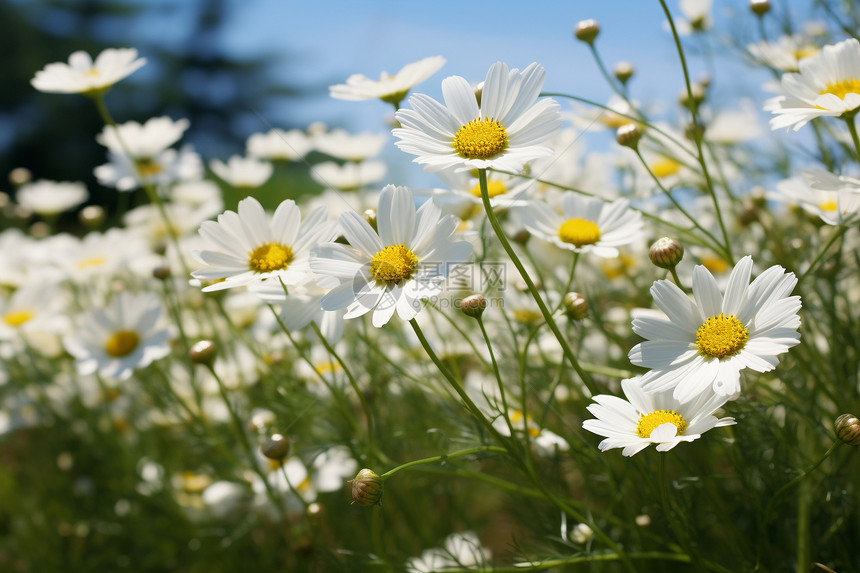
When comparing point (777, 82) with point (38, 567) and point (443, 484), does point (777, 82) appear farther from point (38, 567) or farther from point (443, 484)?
point (38, 567)

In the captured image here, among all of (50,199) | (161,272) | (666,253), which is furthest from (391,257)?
(50,199)

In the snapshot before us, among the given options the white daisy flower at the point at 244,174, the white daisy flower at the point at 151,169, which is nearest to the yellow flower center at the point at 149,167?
the white daisy flower at the point at 151,169

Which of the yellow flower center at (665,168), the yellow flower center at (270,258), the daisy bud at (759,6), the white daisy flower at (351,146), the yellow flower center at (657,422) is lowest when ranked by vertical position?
the white daisy flower at (351,146)

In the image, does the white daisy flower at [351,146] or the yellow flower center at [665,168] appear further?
the yellow flower center at [665,168]

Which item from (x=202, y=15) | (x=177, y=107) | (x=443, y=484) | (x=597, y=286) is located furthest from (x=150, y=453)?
(x=202, y=15)

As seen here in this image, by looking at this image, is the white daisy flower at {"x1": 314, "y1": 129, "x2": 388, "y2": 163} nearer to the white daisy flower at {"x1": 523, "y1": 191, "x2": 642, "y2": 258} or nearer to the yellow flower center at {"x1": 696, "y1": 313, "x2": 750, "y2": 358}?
the white daisy flower at {"x1": 523, "y1": 191, "x2": 642, "y2": 258}

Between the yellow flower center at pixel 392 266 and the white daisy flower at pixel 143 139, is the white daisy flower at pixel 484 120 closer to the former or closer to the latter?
the yellow flower center at pixel 392 266
